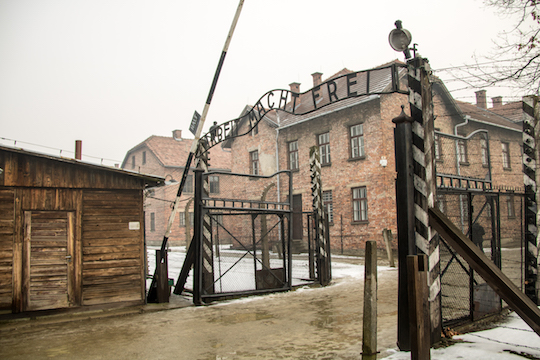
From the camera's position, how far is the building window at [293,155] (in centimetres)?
2386

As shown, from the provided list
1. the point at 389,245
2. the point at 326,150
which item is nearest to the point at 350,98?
the point at 326,150

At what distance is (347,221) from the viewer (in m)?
20.5

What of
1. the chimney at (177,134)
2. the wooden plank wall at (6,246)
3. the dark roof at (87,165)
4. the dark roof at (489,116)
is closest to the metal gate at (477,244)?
the dark roof at (87,165)

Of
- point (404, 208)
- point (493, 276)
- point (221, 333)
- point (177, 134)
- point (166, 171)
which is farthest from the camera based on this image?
point (177, 134)

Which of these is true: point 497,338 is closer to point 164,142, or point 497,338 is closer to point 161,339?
point 161,339

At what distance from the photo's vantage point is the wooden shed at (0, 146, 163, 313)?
321 inches

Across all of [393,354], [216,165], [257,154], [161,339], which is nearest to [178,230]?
[216,165]

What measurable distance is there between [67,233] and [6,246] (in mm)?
1055

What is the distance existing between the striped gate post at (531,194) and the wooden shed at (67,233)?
7236 millimetres

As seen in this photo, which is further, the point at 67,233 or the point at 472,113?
the point at 472,113

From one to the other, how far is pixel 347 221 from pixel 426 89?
15.4 metres

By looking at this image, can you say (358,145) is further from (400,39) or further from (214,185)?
(214,185)

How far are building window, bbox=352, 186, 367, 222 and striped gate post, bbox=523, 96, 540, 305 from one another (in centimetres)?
1208

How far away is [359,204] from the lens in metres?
20.1
